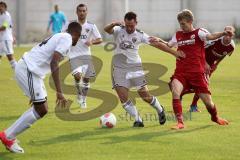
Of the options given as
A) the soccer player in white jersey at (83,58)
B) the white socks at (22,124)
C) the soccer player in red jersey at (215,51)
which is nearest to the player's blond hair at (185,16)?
the soccer player in red jersey at (215,51)

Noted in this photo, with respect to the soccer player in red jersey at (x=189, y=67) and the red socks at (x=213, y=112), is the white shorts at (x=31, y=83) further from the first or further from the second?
the red socks at (x=213, y=112)

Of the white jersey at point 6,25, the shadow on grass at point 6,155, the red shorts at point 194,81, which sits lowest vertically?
the white jersey at point 6,25

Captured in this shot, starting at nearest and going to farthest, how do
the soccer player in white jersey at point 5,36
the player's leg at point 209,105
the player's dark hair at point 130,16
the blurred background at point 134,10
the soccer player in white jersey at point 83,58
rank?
the player's dark hair at point 130,16
the player's leg at point 209,105
the soccer player in white jersey at point 83,58
the soccer player in white jersey at point 5,36
the blurred background at point 134,10

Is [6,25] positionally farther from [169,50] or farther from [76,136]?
[76,136]

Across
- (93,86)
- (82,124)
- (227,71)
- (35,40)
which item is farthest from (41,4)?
(82,124)

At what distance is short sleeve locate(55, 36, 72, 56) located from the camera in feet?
34.5

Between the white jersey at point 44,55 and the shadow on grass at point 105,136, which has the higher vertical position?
the white jersey at point 44,55

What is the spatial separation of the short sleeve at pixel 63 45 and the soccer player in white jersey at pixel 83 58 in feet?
19.3

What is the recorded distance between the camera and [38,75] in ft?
35.4

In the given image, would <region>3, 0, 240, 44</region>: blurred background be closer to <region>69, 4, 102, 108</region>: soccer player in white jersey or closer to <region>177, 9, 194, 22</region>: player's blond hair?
<region>69, 4, 102, 108</region>: soccer player in white jersey

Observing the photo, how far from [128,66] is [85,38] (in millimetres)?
3549

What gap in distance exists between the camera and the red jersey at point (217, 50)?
1529 cm

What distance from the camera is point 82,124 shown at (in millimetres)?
13758

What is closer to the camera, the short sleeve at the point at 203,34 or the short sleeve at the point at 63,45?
the short sleeve at the point at 63,45
